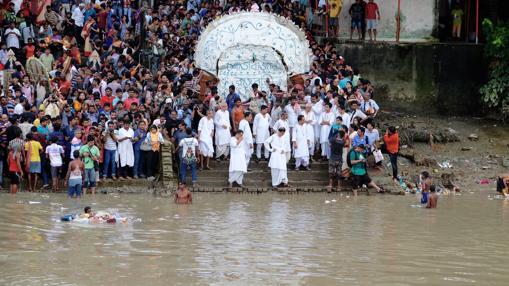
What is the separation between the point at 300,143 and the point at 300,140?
3.0 inches

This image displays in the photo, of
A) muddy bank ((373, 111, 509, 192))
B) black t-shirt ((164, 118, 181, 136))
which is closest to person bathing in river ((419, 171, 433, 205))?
muddy bank ((373, 111, 509, 192))

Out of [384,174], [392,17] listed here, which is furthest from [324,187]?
[392,17]

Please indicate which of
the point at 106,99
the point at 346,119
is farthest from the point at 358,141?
the point at 106,99

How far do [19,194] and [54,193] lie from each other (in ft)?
2.28

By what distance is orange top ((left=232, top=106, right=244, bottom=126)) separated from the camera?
25.5 metres

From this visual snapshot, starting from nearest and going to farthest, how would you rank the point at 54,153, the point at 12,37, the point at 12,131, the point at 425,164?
1. the point at 54,153
2. the point at 12,131
3. the point at 425,164
4. the point at 12,37

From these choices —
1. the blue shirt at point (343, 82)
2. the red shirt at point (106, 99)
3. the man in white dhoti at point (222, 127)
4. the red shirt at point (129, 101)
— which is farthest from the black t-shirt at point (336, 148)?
the red shirt at point (106, 99)

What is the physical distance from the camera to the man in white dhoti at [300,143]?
25.1 meters

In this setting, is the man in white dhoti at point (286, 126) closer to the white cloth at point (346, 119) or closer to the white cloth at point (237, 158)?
the white cloth at point (237, 158)

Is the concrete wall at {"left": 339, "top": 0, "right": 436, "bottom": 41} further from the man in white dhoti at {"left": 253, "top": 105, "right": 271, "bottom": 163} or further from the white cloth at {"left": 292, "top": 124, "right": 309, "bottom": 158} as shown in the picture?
the man in white dhoti at {"left": 253, "top": 105, "right": 271, "bottom": 163}

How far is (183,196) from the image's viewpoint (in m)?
22.6

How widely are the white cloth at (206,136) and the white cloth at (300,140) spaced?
65.6 inches

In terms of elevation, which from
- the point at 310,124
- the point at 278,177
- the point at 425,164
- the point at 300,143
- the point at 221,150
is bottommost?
the point at 278,177

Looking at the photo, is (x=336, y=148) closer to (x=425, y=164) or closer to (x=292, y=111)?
(x=292, y=111)
